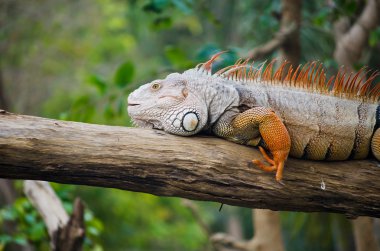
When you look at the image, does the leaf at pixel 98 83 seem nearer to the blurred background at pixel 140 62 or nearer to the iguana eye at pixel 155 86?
the blurred background at pixel 140 62

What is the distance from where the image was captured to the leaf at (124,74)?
568 centimetres

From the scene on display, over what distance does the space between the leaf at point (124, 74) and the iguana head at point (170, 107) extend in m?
1.59

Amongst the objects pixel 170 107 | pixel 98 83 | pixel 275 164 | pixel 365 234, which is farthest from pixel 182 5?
pixel 365 234

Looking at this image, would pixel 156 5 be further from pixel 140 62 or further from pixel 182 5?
pixel 140 62

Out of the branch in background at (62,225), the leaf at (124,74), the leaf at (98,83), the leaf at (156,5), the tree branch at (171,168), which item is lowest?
the branch in background at (62,225)

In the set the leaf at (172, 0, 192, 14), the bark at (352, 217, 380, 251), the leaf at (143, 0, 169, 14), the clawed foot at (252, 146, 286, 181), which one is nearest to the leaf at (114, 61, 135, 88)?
the leaf at (143, 0, 169, 14)

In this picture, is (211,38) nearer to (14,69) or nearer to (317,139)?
Answer: (14,69)

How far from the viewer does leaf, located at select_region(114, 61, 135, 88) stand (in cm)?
568

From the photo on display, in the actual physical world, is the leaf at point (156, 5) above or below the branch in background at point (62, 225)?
above

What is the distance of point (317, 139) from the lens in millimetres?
4098

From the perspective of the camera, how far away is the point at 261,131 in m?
3.77

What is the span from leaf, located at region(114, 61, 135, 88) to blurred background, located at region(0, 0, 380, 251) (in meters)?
0.02

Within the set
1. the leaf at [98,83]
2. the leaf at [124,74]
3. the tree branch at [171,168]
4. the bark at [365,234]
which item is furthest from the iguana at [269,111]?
the bark at [365,234]

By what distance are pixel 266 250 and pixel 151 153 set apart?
3495mm
